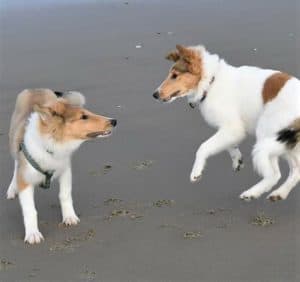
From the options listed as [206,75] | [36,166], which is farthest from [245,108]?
[36,166]

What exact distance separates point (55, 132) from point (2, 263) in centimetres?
101

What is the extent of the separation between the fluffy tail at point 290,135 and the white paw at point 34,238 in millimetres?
1747

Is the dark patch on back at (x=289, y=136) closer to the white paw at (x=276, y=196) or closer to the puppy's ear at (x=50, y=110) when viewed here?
the white paw at (x=276, y=196)

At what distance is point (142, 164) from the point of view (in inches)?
237

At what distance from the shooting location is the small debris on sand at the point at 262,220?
4.72 m

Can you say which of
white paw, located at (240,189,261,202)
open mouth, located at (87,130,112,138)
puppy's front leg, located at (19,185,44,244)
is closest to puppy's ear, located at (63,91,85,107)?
open mouth, located at (87,130,112,138)

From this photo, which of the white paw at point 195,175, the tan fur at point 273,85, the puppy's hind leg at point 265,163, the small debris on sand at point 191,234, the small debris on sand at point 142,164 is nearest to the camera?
the small debris on sand at point 191,234

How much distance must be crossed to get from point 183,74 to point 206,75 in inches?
8.2

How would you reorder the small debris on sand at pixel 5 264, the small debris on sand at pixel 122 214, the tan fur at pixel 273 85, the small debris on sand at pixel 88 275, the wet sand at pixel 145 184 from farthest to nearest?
the tan fur at pixel 273 85 → the small debris on sand at pixel 122 214 → the small debris on sand at pixel 5 264 → the wet sand at pixel 145 184 → the small debris on sand at pixel 88 275

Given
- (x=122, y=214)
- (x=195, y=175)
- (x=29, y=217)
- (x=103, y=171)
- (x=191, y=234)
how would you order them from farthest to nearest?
1. (x=103, y=171)
2. (x=195, y=175)
3. (x=122, y=214)
4. (x=29, y=217)
5. (x=191, y=234)

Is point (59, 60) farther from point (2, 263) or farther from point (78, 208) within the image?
point (2, 263)

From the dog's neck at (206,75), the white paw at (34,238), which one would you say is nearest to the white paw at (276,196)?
the dog's neck at (206,75)

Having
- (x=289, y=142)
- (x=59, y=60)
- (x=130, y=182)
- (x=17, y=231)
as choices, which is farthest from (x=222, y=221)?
(x=59, y=60)

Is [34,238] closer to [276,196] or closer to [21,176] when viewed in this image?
[21,176]
